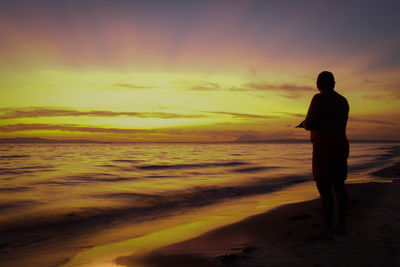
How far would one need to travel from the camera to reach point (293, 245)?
14.2 ft

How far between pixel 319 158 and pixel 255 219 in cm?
285

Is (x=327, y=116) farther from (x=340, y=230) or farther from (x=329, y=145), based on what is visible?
(x=340, y=230)

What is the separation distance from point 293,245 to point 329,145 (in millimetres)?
1406

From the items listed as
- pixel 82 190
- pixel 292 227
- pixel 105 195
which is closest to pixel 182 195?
pixel 105 195

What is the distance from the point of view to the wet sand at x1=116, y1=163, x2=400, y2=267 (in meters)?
3.75

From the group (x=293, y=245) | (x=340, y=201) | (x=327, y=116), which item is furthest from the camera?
(x=340, y=201)

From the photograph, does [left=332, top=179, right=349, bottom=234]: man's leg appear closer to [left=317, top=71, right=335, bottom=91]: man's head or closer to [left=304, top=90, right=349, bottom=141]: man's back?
[left=304, top=90, right=349, bottom=141]: man's back

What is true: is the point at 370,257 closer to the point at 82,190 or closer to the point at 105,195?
the point at 105,195

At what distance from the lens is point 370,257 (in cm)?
369

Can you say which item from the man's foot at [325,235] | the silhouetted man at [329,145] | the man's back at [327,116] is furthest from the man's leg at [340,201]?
the man's back at [327,116]

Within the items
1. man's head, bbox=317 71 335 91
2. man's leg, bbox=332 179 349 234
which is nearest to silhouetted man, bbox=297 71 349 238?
man's leg, bbox=332 179 349 234

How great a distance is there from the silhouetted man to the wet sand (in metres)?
0.45

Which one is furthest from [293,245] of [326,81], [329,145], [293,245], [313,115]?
[326,81]

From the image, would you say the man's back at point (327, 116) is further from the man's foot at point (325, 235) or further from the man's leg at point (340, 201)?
the man's foot at point (325, 235)
